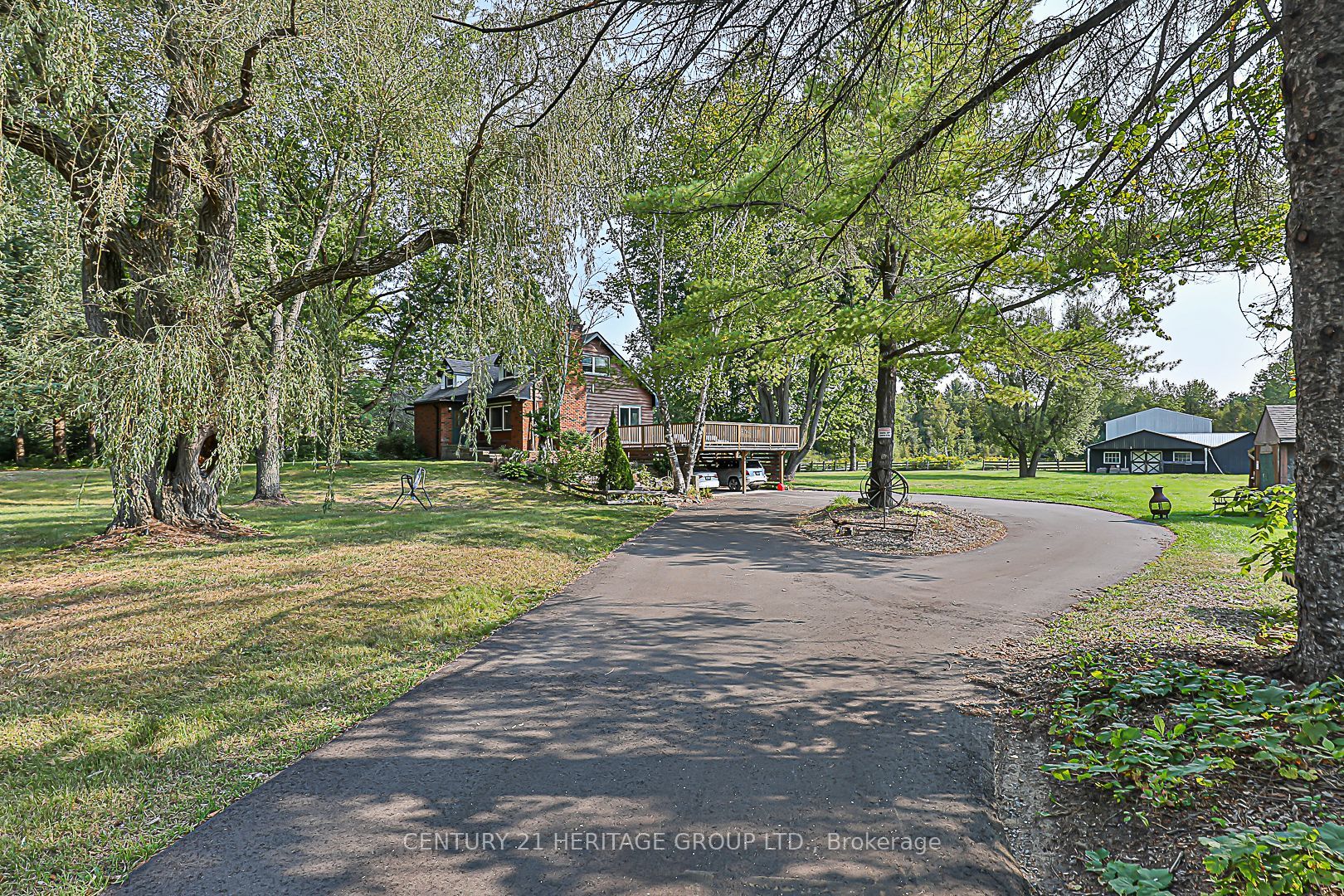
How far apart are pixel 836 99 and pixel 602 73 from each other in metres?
2.02

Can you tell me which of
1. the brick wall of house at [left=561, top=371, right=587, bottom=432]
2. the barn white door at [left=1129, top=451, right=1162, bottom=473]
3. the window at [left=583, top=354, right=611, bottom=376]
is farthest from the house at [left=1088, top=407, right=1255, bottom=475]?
the brick wall of house at [left=561, top=371, right=587, bottom=432]

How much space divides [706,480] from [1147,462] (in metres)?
39.2

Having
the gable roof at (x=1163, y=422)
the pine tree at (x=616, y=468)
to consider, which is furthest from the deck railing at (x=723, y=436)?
the gable roof at (x=1163, y=422)

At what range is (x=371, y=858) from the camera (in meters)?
2.41

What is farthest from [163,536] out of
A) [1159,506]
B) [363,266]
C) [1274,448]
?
[1274,448]

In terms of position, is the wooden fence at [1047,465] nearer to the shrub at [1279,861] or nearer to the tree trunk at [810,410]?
the tree trunk at [810,410]

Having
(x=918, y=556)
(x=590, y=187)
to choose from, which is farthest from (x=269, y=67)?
(x=918, y=556)

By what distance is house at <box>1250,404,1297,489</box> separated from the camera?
18.5m

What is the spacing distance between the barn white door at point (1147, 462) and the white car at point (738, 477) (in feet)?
114

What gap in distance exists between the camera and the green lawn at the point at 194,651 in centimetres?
277

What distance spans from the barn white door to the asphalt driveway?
47.1 m

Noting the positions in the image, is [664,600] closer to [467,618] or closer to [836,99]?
[467,618]

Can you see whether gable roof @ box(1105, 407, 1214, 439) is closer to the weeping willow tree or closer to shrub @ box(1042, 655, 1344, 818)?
shrub @ box(1042, 655, 1344, 818)

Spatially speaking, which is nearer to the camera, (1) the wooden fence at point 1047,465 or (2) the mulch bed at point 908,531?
(2) the mulch bed at point 908,531
